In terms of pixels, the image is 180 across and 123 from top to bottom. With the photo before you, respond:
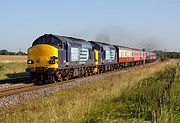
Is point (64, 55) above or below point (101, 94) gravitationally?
above

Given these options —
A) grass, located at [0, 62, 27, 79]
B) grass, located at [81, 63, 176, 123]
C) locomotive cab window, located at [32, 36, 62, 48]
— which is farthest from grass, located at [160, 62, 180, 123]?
grass, located at [0, 62, 27, 79]

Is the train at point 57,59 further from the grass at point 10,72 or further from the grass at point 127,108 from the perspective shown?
the grass at point 127,108

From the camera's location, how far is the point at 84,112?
8.98m

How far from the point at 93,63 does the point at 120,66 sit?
16.1 m

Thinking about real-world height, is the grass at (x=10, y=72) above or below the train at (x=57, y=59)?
below

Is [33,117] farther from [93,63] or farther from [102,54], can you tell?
[102,54]

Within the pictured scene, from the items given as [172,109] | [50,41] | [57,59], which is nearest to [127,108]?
[172,109]

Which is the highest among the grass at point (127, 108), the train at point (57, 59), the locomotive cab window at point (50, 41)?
the locomotive cab window at point (50, 41)

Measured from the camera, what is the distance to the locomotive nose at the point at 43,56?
2213cm

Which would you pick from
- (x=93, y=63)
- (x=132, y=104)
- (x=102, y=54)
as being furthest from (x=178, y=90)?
(x=102, y=54)

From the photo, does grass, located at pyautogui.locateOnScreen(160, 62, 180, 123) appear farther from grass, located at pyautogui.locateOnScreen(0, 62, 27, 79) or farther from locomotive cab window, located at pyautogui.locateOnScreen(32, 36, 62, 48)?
grass, located at pyautogui.locateOnScreen(0, 62, 27, 79)

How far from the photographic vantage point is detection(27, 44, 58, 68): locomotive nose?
871 inches

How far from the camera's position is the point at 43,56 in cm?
2242

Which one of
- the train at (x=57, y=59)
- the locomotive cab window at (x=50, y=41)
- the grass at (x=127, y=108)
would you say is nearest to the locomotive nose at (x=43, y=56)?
the train at (x=57, y=59)
